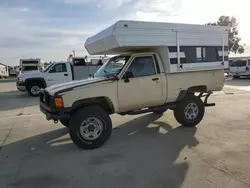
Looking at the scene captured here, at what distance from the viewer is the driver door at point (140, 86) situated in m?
6.24

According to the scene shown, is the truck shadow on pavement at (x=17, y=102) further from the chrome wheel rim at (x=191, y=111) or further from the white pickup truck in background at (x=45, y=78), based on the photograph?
the chrome wheel rim at (x=191, y=111)

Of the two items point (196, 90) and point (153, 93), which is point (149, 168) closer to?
point (153, 93)

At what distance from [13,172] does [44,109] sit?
184cm

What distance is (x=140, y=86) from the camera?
6.39m

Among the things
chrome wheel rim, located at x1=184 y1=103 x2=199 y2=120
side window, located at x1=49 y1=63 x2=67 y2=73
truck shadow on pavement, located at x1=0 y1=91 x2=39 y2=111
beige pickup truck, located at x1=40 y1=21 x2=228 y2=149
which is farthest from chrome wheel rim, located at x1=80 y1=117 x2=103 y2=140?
side window, located at x1=49 y1=63 x2=67 y2=73

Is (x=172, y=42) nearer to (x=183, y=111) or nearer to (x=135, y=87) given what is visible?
(x=135, y=87)

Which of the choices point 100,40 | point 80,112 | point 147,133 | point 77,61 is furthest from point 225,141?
point 77,61

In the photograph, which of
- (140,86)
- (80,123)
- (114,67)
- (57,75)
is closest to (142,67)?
(140,86)

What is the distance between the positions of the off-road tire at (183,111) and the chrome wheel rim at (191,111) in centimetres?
6

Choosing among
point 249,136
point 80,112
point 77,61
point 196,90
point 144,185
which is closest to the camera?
point 144,185

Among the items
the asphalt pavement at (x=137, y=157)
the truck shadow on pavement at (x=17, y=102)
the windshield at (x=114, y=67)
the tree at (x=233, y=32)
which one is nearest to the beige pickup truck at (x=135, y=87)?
the windshield at (x=114, y=67)

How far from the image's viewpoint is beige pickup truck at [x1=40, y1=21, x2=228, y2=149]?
5.72m

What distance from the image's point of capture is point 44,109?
6176 mm

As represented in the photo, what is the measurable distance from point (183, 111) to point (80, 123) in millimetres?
2797
